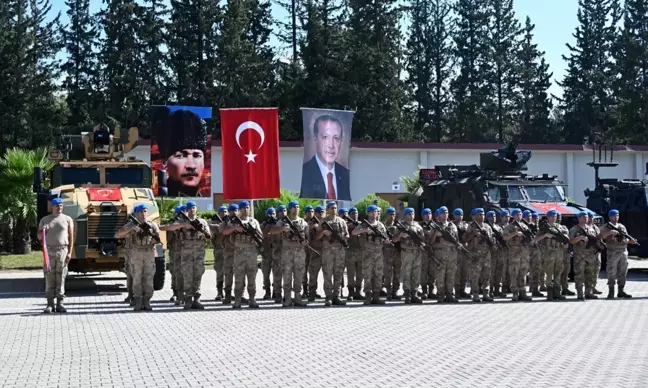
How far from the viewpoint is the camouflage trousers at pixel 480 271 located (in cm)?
1575

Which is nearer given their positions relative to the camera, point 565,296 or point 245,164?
point 565,296

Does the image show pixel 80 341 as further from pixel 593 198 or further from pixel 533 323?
pixel 593 198

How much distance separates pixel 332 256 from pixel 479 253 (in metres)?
2.65

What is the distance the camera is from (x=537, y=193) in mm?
19609

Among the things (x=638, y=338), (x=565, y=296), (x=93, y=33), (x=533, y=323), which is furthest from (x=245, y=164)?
(x=93, y=33)

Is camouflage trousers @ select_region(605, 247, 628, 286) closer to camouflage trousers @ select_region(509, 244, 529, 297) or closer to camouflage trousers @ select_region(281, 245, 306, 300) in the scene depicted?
camouflage trousers @ select_region(509, 244, 529, 297)

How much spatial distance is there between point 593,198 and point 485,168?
3982mm

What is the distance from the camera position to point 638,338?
10820 millimetres

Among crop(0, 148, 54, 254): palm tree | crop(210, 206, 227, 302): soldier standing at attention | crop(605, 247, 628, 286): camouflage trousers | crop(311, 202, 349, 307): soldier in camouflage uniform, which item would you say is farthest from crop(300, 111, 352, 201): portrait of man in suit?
crop(605, 247, 628, 286): camouflage trousers

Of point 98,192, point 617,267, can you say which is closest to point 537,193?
point 617,267

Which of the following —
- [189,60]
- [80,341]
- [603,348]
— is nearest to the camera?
[603,348]

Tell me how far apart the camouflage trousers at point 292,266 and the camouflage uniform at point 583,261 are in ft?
15.4

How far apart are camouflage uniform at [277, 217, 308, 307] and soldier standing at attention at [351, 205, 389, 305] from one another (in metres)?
0.99

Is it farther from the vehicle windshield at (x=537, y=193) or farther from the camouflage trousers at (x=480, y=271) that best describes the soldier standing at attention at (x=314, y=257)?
the vehicle windshield at (x=537, y=193)
